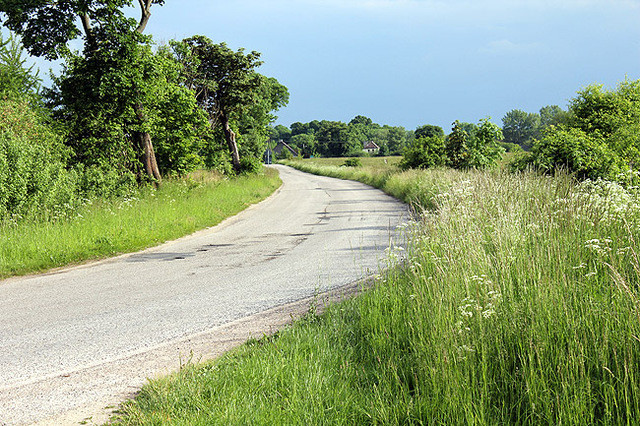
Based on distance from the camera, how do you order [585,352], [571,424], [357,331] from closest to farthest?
[571,424] → [585,352] → [357,331]

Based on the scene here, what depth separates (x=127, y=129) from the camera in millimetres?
18016

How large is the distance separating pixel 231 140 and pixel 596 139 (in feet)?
86.3

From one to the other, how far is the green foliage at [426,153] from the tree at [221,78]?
12.5m

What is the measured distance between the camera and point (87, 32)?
53.6 feet

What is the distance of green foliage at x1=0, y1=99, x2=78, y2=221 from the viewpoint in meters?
11.3

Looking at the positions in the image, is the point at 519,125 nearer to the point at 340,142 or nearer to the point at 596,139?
the point at 340,142

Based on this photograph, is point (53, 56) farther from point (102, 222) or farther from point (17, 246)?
point (17, 246)

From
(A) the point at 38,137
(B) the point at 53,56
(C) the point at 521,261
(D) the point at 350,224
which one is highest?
(B) the point at 53,56

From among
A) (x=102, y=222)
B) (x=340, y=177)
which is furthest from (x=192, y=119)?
(x=340, y=177)

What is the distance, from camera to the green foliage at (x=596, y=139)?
13430 millimetres

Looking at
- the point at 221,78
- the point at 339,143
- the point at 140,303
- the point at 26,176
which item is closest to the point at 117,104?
the point at 26,176

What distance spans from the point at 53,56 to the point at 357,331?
17699 millimetres

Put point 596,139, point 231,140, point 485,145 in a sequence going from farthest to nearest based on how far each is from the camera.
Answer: point 231,140 < point 485,145 < point 596,139

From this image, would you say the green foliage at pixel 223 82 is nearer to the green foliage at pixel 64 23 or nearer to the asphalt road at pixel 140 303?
the green foliage at pixel 64 23
